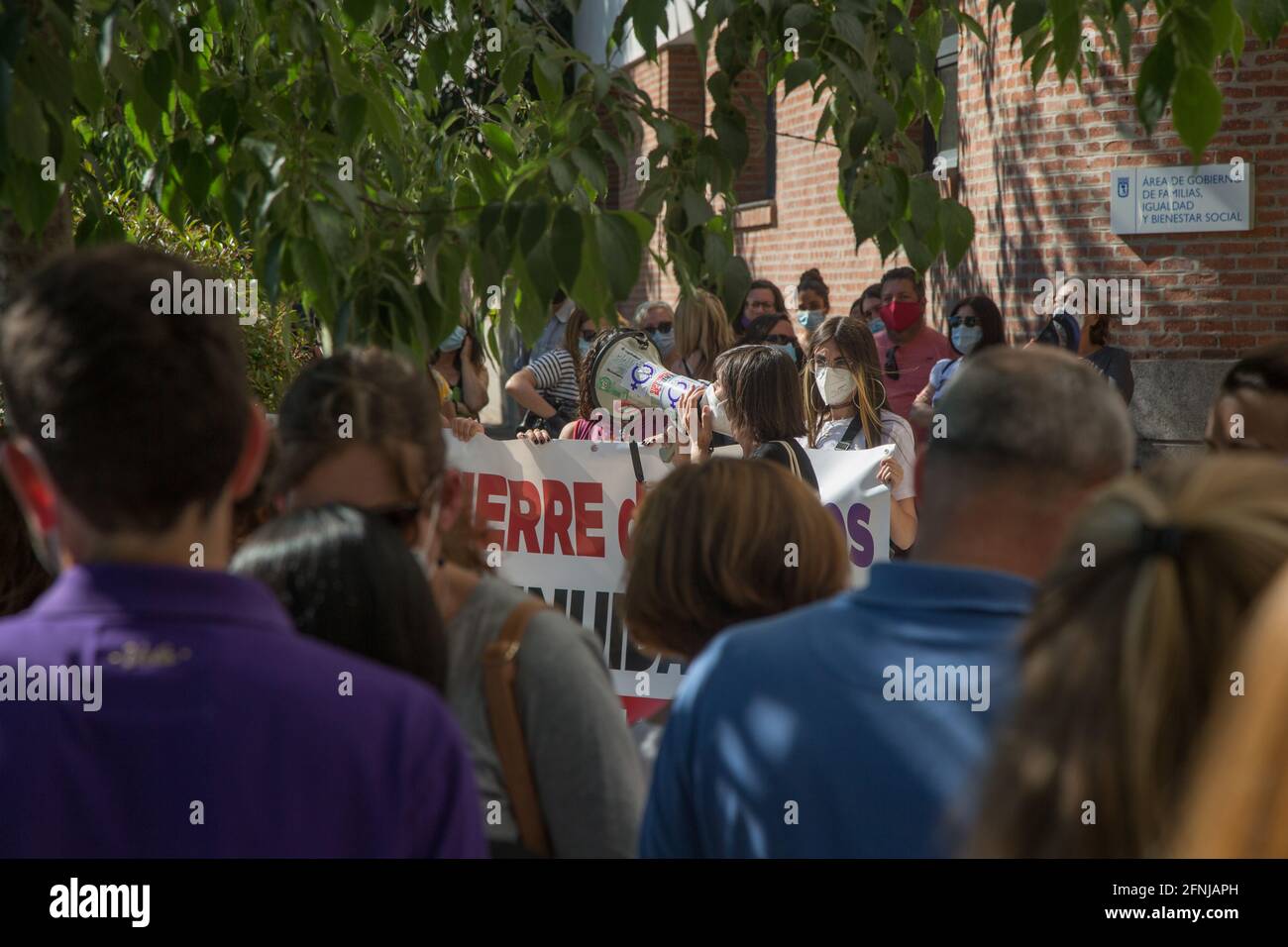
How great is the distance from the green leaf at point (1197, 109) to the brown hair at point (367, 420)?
4.75ft

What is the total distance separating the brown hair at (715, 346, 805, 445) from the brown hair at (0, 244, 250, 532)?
12.2 ft

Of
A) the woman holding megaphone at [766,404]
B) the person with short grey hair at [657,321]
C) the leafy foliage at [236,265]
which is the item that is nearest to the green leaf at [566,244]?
the woman holding megaphone at [766,404]

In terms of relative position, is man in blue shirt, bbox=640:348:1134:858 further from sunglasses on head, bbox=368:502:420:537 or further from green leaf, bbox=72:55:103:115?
green leaf, bbox=72:55:103:115

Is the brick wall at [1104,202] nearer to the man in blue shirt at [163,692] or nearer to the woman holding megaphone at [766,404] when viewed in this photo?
the woman holding megaphone at [766,404]

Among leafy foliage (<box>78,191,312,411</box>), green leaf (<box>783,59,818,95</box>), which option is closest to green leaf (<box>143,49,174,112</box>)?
green leaf (<box>783,59,818,95</box>)

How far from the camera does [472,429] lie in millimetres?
6547

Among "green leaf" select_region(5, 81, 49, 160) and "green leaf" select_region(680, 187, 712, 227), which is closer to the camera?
"green leaf" select_region(5, 81, 49, 160)

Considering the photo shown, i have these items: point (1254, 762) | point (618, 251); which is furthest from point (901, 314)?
point (1254, 762)

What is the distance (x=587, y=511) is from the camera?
6273mm

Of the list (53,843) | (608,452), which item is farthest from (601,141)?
(608,452)

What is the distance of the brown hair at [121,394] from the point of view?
1586 millimetres

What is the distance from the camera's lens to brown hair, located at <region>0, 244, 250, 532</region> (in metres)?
1.59

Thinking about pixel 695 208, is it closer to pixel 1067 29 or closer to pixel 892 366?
pixel 1067 29
